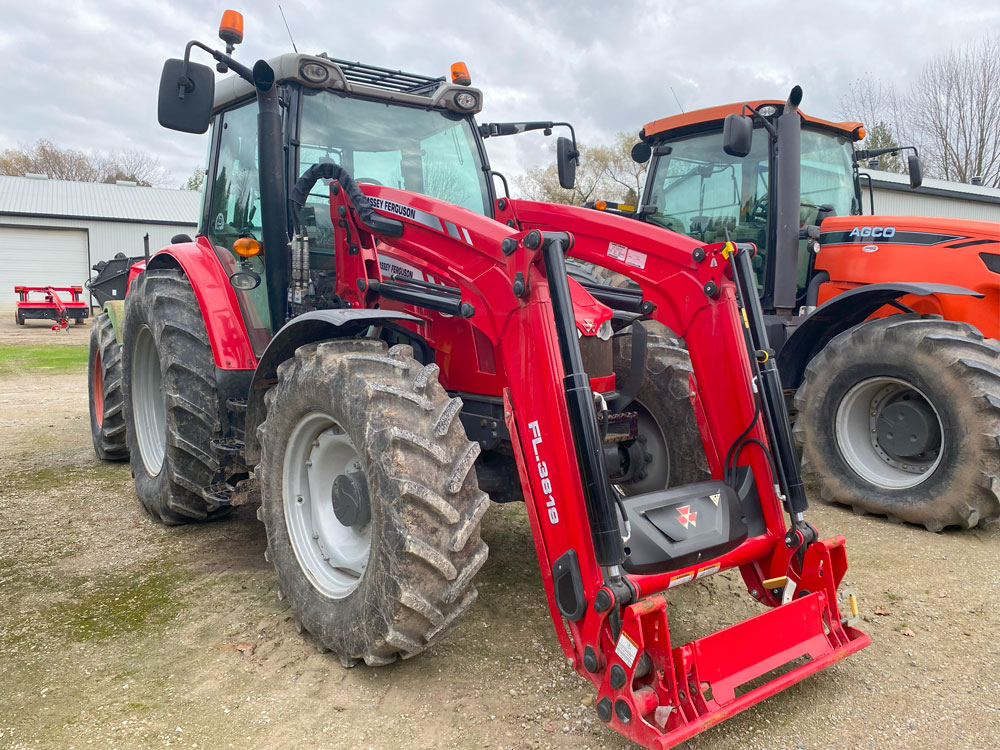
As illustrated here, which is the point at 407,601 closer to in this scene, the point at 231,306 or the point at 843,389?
the point at 231,306

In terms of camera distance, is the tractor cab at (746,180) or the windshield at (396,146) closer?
the windshield at (396,146)

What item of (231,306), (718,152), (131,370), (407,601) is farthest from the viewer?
(718,152)

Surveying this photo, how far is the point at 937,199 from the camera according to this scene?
85.4 feet

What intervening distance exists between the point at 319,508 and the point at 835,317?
398 centimetres

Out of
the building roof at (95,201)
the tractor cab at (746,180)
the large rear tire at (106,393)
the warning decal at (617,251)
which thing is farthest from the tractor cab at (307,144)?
the building roof at (95,201)

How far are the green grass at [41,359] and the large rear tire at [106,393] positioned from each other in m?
6.49

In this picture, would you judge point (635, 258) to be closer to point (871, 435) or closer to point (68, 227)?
point (871, 435)

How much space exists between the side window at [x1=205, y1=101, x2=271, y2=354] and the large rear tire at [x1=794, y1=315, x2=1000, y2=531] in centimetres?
368

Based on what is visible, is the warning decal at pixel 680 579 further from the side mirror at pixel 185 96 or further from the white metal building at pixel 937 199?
the white metal building at pixel 937 199

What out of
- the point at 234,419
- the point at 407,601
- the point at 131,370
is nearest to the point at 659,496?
the point at 407,601

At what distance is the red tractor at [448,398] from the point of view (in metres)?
2.46

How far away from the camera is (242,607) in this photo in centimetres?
342

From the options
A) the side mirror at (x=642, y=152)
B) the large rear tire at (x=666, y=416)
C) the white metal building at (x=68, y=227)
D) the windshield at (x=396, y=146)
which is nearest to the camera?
the large rear tire at (x=666, y=416)

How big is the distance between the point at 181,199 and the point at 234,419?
3676cm
